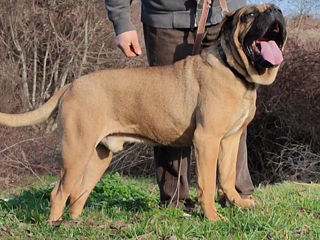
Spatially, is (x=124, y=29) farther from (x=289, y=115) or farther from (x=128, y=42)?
(x=289, y=115)

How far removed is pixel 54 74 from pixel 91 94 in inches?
492

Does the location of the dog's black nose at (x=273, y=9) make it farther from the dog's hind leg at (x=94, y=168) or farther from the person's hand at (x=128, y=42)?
the dog's hind leg at (x=94, y=168)

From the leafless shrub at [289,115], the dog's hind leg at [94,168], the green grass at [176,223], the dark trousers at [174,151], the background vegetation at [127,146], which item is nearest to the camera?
the green grass at [176,223]

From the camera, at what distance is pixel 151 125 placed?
5.60m

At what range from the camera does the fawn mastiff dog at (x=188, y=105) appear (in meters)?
5.09

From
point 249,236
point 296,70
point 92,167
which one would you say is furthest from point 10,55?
point 249,236

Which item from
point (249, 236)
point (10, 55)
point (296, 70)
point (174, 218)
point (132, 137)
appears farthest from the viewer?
point (10, 55)

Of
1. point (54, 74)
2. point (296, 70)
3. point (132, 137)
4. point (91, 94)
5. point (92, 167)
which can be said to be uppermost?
point (91, 94)

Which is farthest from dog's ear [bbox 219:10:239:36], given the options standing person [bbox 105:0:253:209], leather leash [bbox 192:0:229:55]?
standing person [bbox 105:0:253:209]

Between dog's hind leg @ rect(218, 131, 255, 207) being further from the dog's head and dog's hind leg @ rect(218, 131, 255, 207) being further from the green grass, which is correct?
the dog's head

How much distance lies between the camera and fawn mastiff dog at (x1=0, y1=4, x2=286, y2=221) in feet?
16.7

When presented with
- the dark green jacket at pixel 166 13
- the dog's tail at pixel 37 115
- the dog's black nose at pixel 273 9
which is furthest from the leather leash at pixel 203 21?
the dog's tail at pixel 37 115

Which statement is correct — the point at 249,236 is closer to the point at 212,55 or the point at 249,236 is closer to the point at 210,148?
the point at 210,148

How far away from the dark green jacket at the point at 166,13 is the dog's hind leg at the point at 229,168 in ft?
3.95
